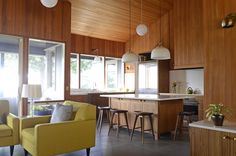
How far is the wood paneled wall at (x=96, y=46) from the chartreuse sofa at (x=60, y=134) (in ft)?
13.9

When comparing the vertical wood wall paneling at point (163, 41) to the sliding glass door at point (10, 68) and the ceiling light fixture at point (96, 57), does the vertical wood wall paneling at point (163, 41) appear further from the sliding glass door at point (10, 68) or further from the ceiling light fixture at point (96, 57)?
the sliding glass door at point (10, 68)

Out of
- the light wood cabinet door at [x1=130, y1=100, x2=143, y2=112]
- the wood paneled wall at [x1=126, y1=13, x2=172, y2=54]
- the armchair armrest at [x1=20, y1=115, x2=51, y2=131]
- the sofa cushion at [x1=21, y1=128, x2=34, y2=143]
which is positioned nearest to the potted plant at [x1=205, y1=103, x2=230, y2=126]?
the sofa cushion at [x1=21, y1=128, x2=34, y2=143]

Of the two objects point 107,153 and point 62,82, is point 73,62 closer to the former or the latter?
point 62,82

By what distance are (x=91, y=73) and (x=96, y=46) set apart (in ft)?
3.43

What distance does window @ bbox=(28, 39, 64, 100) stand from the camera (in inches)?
236

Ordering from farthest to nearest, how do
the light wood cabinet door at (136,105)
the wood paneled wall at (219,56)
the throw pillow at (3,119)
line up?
the light wood cabinet door at (136,105)
the throw pillow at (3,119)
the wood paneled wall at (219,56)

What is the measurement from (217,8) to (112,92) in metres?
5.94

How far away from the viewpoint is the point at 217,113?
8.78ft

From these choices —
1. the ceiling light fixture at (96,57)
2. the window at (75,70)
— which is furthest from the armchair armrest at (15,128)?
the ceiling light fixture at (96,57)

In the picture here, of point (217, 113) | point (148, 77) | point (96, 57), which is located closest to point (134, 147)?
point (217, 113)

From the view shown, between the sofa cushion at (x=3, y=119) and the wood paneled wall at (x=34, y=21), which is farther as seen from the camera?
the wood paneled wall at (x=34, y=21)

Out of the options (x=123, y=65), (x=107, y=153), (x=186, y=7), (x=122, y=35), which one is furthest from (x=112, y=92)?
(x=107, y=153)

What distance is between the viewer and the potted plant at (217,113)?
2.62 m

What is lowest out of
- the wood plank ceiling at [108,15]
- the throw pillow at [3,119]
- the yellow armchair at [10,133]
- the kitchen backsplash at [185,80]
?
the yellow armchair at [10,133]
